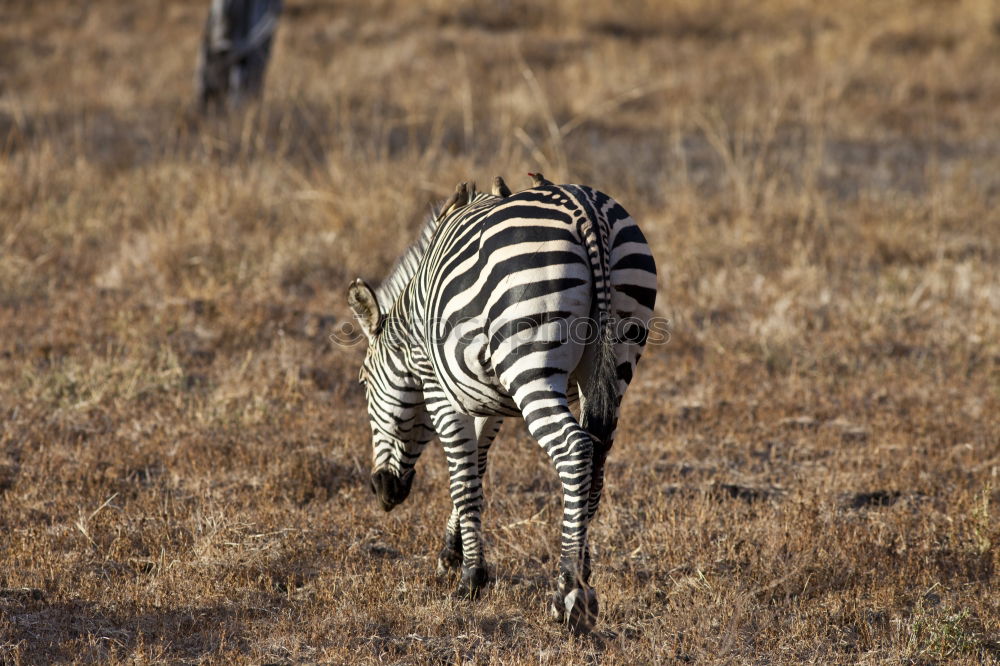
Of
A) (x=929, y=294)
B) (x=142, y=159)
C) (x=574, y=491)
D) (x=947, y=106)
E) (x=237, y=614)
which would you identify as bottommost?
(x=237, y=614)

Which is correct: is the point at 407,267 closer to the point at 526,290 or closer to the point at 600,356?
the point at 526,290

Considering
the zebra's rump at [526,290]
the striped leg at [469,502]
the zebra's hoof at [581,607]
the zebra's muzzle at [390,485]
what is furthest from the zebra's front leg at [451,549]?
the zebra's hoof at [581,607]

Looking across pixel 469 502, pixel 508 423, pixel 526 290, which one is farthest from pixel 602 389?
pixel 508 423

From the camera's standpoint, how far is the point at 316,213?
9570mm

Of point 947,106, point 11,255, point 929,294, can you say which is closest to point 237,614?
point 11,255

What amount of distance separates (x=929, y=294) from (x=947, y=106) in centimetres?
738

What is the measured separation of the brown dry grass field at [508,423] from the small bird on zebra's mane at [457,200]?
169 cm

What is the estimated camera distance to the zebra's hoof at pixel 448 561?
193 inches

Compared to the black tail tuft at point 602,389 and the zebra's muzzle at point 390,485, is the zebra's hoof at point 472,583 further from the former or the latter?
the black tail tuft at point 602,389

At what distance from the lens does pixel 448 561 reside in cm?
492

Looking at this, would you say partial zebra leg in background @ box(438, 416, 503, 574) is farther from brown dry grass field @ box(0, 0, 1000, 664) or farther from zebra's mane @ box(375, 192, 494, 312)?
zebra's mane @ box(375, 192, 494, 312)

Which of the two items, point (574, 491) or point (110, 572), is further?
point (110, 572)

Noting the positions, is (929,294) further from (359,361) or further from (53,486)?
(53,486)

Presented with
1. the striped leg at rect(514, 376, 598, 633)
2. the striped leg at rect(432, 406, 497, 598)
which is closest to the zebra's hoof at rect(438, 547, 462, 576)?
the striped leg at rect(432, 406, 497, 598)
